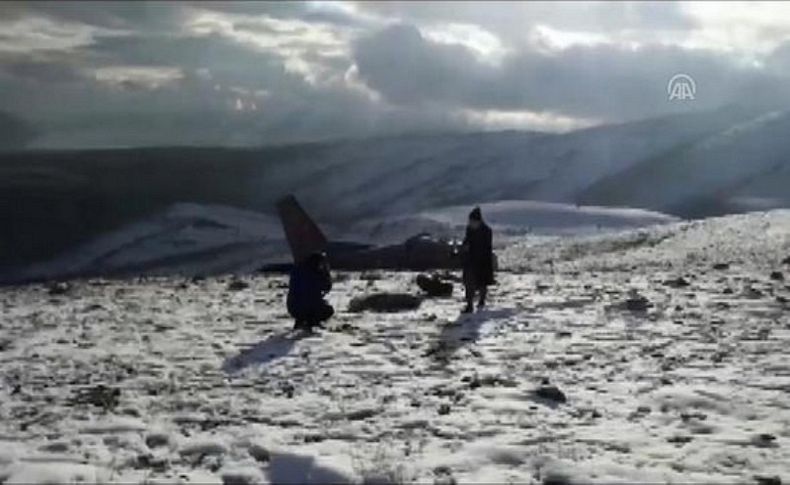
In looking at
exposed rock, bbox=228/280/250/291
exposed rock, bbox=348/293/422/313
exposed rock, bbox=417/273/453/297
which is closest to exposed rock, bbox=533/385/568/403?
exposed rock, bbox=348/293/422/313

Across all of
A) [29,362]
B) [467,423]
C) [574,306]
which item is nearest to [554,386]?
[467,423]

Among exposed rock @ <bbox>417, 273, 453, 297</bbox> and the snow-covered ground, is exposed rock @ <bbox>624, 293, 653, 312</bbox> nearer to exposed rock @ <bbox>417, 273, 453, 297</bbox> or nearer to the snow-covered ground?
the snow-covered ground

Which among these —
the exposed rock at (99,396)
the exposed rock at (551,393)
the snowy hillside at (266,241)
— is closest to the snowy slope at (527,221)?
the snowy hillside at (266,241)

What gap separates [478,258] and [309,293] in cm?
421

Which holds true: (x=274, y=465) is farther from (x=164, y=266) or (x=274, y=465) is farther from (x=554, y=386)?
(x=164, y=266)

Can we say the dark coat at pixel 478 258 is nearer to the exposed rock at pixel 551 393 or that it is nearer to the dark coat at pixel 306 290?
the dark coat at pixel 306 290

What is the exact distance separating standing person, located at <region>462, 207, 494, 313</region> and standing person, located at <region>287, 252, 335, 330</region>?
3.30 metres

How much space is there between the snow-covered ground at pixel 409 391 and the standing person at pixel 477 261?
64 centimetres

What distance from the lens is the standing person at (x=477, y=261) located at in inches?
800

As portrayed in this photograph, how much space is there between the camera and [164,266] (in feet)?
525

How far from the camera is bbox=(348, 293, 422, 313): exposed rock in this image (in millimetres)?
20891

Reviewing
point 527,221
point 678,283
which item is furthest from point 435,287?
point 527,221

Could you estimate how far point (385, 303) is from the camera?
20969mm

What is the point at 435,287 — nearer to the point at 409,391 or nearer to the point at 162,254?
the point at 409,391
